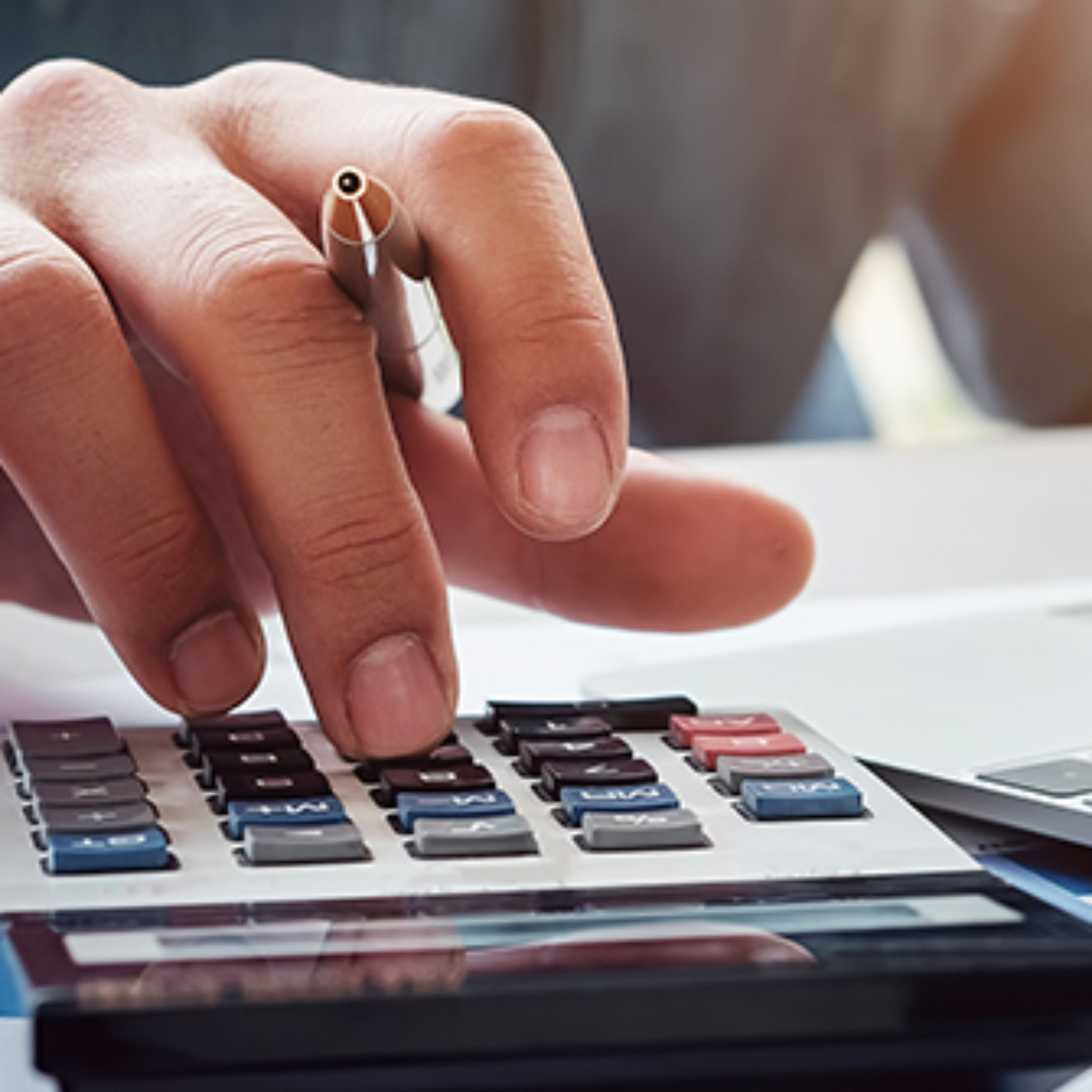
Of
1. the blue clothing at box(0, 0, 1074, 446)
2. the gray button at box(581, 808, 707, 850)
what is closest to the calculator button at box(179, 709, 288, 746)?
the gray button at box(581, 808, 707, 850)

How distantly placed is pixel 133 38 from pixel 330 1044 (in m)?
0.51

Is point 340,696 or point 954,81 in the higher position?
point 954,81

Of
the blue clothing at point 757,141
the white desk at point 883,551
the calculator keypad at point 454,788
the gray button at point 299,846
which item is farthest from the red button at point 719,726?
the blue clothing at point 757,141

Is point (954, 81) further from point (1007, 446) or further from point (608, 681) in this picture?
point (608, 681)

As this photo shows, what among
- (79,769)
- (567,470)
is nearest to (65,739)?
(79,769)

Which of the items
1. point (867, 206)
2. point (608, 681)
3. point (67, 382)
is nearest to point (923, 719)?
point (608, 681)

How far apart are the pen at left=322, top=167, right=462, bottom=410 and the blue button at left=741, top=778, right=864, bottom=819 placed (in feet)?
0.44

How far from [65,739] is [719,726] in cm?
15

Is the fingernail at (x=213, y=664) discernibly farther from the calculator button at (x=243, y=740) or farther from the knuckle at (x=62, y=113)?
the knuckle at (x=62, y=113)

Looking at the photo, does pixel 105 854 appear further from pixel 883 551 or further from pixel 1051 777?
pixel 883 551

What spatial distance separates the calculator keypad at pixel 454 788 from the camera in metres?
0.28

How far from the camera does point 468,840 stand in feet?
0.91

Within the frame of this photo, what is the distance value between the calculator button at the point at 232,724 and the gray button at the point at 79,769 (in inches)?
0.9

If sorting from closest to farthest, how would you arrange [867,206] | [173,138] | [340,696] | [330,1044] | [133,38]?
[330,1044] → [340,696] → [173,138] → [133,38] → [867,206]
